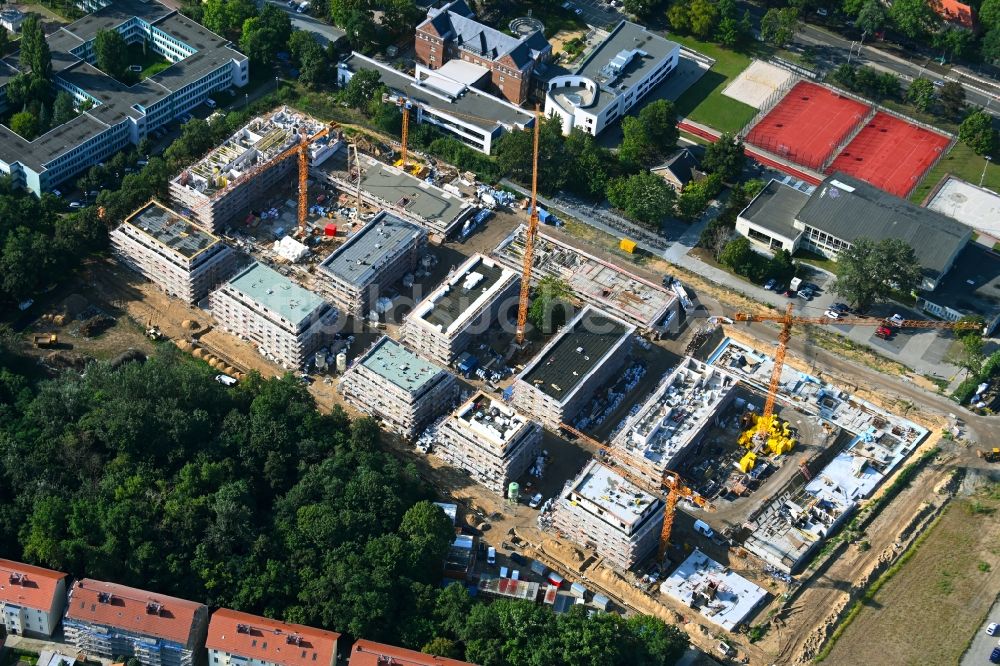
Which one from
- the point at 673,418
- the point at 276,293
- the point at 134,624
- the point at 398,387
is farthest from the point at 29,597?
the point at 673,418

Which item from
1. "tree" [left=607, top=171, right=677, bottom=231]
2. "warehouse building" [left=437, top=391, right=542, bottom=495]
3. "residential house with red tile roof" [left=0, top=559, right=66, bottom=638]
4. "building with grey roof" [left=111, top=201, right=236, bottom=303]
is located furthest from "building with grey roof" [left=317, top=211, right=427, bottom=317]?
"residential house with red tile roof" [left=0, top=559, right=66, bottom=638]

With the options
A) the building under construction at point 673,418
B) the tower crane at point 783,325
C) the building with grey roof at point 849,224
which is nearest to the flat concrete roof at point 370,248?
the building under construction at point 673,418

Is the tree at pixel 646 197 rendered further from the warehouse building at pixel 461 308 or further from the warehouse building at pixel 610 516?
the warehouse building at pixel 610 516

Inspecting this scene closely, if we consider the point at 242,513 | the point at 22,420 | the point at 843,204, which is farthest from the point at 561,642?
the point at 843,204

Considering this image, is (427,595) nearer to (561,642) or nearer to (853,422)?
(561,642)

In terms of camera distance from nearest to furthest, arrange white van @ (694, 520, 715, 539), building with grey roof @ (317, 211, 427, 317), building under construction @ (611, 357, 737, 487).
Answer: white van @ (694, 520, 715, 539) < building under construction @ (611, 357, 737, 487) < building with grey roof @ (317, 211, 427, 317)

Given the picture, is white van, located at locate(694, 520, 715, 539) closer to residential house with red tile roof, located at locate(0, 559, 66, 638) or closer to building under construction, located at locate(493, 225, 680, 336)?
building under construction, located at locate(493, 225, 680, 336)
